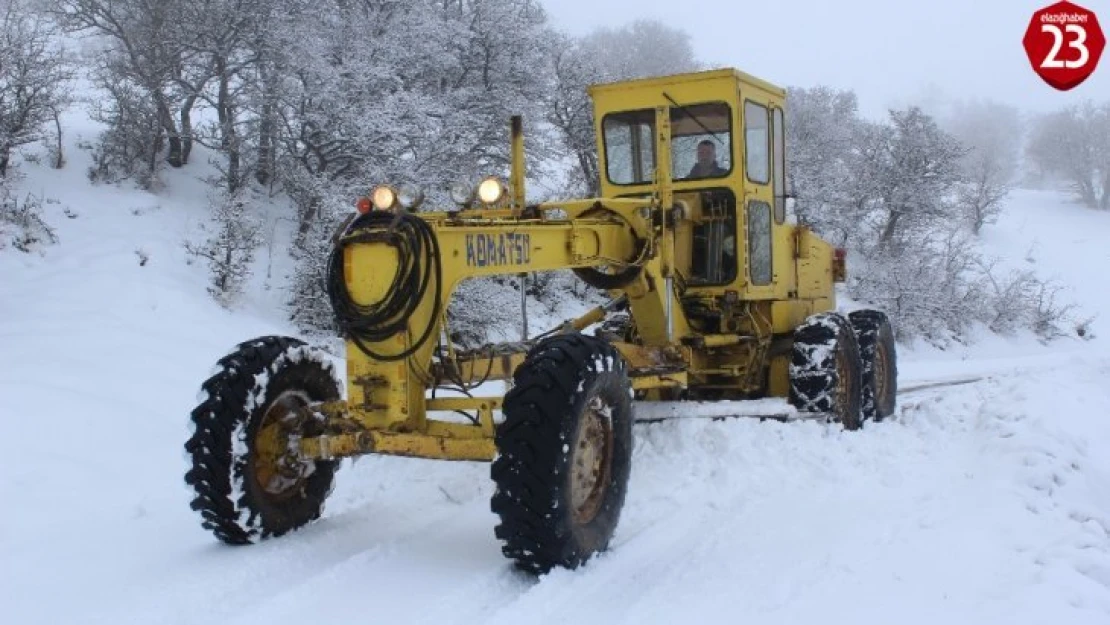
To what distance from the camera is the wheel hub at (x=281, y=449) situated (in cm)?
518

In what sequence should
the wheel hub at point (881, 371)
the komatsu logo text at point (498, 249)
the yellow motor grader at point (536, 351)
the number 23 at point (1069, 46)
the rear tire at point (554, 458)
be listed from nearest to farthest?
1. the rear tire at point (554, 458)
2. the yellow motor grader at point (536, 351)
3. the komatsu logo text at point (498, 249)
4. the wheel hub at point (881, 371)
5. the number 23 at point (1069, 46)

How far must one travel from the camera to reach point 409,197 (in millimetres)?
4832

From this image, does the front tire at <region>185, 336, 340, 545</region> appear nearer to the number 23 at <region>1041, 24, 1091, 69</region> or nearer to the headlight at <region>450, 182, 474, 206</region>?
the headlight at <region>450, 182, 474, 206</region>

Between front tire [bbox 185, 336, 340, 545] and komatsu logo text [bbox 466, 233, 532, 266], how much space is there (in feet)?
3.86

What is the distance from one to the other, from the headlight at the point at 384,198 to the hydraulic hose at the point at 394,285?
2.7 inches

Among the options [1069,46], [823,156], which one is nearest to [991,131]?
[823,156]

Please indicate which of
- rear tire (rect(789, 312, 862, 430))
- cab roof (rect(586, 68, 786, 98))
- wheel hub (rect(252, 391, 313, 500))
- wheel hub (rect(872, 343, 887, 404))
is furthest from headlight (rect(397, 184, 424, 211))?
wheel hub (rect(872, 343, 887, 404))

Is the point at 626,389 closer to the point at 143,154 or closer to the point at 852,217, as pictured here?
the point at 143,154

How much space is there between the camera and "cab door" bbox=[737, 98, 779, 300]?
7.84 meters

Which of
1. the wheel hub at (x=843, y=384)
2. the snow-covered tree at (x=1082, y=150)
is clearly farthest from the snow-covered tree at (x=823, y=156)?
the snow-covered tree at (x=1082, y=150)

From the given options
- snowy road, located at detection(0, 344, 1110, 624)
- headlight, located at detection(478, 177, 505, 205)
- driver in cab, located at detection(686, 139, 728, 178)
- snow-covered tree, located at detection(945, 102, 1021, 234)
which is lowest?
snowy road, located at detection(0, 344, 1110, 624)

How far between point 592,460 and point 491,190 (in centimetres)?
177

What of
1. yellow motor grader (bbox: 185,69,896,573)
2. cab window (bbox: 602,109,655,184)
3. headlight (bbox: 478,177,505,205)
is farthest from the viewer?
cab window (bbox: 602,109,655,184)

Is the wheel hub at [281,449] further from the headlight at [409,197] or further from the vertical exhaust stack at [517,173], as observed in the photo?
the vertical exhaust stack at [517,173]
